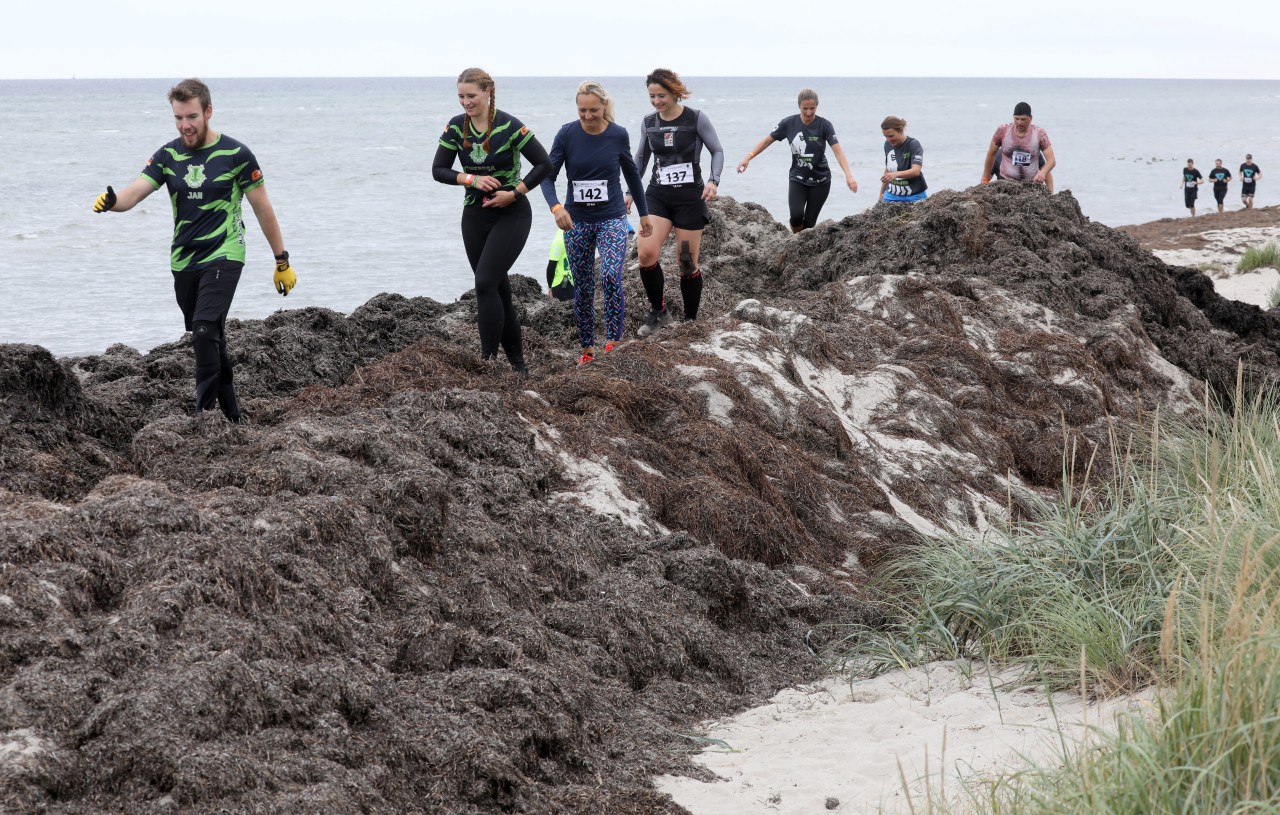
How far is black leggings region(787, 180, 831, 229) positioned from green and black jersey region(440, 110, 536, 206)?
637cm

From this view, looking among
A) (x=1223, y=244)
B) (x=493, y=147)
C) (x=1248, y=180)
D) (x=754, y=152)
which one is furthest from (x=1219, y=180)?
(x=493, y=147)

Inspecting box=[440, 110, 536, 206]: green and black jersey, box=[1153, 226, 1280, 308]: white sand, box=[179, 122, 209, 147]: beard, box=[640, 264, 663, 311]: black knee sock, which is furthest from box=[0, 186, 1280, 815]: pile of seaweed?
box=[1153, 226, 1280, 308]: white sand

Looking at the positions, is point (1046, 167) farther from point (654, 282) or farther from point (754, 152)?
point (654, 282)

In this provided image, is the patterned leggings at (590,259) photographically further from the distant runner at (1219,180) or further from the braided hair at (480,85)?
the distant runner at (1219,180)

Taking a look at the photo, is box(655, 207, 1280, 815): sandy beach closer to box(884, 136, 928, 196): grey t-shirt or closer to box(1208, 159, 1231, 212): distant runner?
box(884, 136, 928, 196): grey t-shirt

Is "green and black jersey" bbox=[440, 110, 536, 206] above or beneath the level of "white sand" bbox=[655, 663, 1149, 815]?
above

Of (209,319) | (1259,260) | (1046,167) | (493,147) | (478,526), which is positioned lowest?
(478,526)

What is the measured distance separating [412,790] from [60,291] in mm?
19755

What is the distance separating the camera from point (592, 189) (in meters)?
8.16

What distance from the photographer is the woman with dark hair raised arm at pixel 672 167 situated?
8.87 m

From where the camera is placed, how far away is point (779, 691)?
4844 millimetres

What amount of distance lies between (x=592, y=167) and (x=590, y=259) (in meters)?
0.68

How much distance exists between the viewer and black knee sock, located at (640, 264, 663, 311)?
9117 millimetres

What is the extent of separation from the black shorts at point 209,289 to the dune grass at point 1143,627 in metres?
3.73
